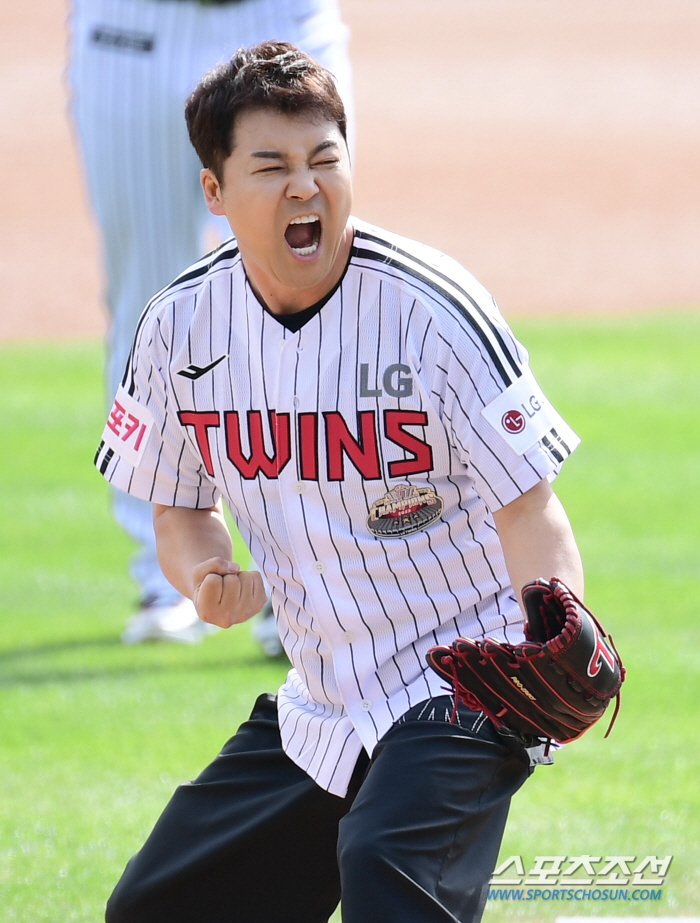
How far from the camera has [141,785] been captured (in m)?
4.16

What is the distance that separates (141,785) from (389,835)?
191cm

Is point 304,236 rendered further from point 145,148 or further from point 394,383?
point 145,148

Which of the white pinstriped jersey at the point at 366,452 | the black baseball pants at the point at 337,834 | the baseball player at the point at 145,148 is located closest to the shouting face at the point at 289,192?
the white pinstriped jersey at the point at 366,452

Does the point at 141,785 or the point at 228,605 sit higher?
the point at 228,605

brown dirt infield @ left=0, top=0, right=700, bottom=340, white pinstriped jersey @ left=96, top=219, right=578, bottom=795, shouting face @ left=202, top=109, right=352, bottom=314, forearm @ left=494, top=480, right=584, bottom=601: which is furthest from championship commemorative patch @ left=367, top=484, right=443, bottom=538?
brown dirt infield @ left=0, top=0, right=700, bottom=340

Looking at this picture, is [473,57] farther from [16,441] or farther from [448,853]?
[448,853]

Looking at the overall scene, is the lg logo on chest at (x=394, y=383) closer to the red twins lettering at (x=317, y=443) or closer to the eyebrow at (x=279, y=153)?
the red twins lettering at (x=317, y=443)

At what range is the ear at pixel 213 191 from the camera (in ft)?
9.28

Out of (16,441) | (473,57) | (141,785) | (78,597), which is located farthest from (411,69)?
(141,785)

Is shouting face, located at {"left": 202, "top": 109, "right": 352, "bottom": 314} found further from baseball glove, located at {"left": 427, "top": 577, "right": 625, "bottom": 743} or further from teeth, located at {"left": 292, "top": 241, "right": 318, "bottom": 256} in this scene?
baseball glove, located at {"left": 427, "top": 577, "right": 625, "bottom": 743}

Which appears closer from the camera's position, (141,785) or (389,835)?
(389,835)

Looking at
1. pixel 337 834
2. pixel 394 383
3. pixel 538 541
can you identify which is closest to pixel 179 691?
pixel 337 834

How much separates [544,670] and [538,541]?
0.25m

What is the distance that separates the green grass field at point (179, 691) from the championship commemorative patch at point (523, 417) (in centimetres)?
97
